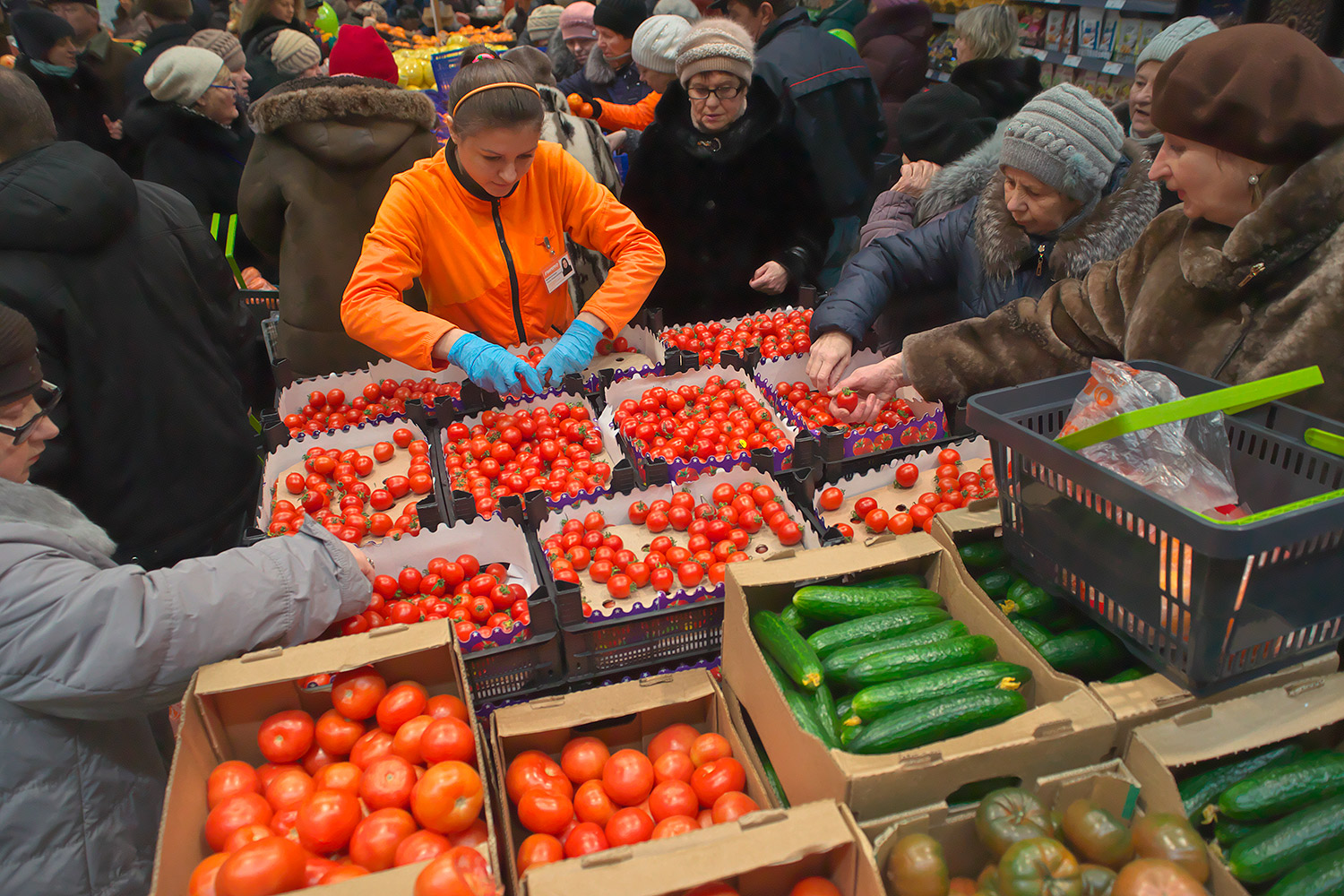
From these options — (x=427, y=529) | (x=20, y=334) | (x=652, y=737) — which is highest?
(x=20, y=334)

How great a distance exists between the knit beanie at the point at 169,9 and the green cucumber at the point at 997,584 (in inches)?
313

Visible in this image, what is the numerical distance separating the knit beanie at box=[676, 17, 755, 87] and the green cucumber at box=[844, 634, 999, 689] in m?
3.52

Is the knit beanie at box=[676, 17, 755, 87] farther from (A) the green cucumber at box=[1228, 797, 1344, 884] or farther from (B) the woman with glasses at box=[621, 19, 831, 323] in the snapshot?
(A) the green cucumber at box=[1228, 797, 1344, 884]

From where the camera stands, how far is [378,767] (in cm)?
160

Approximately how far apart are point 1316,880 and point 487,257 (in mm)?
3230

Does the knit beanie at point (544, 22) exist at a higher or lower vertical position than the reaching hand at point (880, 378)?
higher

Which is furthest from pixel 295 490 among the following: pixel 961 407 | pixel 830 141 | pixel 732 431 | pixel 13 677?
pixel 830 141

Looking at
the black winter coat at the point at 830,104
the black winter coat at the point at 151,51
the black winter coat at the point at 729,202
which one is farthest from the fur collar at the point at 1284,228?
the black winter coat at the point at 151,51

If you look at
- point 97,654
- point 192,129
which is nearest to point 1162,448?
point 97,654

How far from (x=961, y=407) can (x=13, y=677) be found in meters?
2.88

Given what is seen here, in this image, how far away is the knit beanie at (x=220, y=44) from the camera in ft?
18.7

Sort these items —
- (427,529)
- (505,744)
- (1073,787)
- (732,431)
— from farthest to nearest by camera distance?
1. (732,431)
2. (427,529)
3. (505,744)
4. (1073,787)

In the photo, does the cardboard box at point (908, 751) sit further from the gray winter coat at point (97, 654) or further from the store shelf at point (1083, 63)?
the store shelf at point (1083, 63)

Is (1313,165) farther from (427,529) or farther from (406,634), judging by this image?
(427,529)
